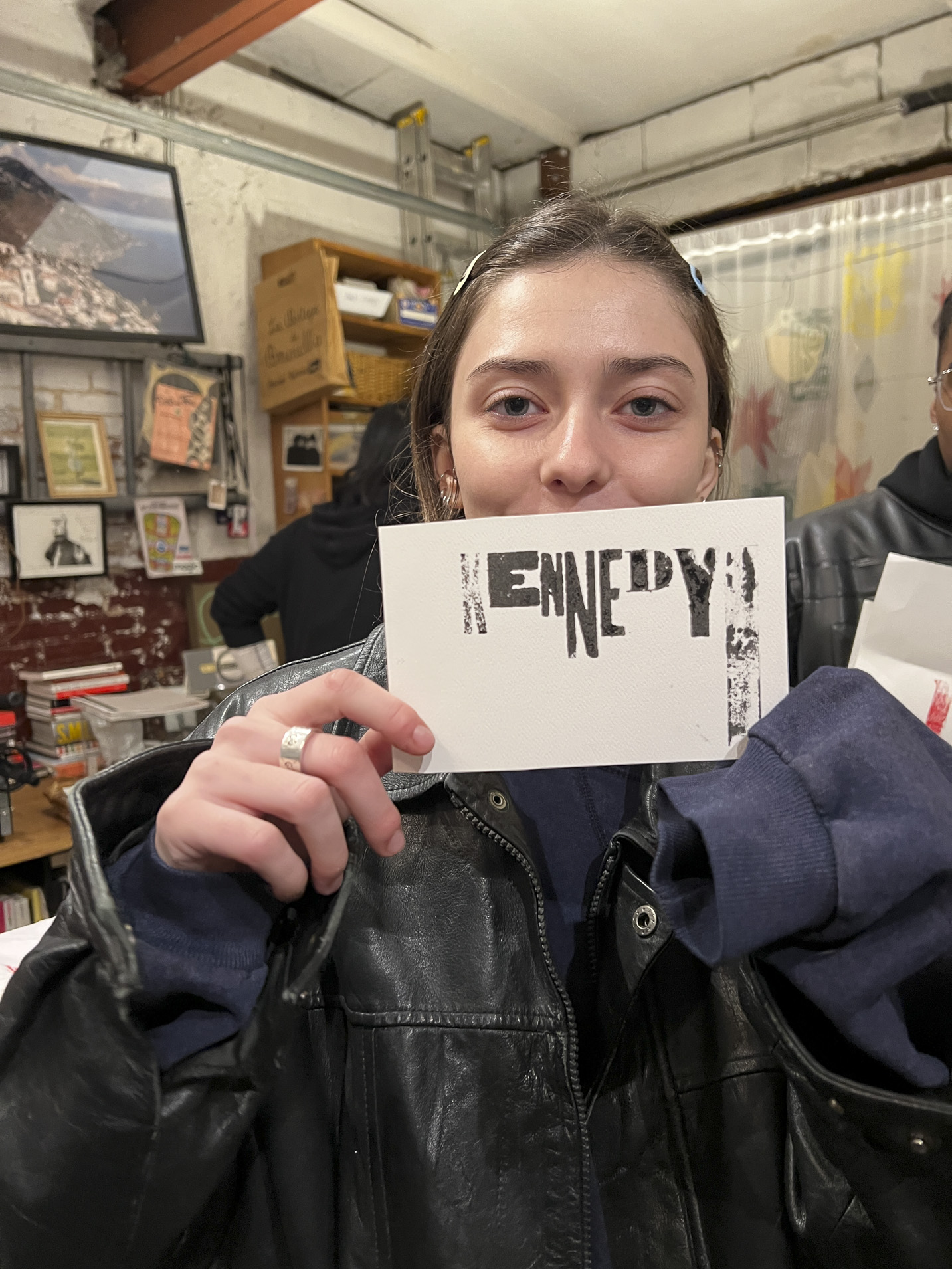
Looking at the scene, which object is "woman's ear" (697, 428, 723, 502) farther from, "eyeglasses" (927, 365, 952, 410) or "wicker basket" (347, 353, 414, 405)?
"wicker basket" (347, 353, 414, 405)

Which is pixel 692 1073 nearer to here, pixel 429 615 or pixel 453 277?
pixel 429 615

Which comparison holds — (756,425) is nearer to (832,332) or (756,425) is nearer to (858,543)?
(832,332)

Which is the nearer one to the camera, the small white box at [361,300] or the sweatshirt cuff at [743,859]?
the sweatshirt cuff at [743,859]

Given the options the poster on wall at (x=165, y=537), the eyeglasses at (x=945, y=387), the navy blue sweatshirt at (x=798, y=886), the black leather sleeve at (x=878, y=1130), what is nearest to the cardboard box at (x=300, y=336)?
the poster on wall at (x=165, y=537)

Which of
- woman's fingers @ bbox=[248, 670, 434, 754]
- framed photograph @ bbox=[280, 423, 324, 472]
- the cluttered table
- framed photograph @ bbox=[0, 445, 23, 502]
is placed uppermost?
framed photograph @ bbox=[280, 423, 324, 472]

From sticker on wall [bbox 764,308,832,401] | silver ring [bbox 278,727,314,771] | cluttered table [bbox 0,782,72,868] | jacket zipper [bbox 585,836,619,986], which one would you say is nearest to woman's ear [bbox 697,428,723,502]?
jacket zipper [bbox 585,836,619,986]

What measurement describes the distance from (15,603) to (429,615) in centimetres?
252

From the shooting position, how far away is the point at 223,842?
53cm

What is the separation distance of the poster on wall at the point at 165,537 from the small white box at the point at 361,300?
101 centimetres

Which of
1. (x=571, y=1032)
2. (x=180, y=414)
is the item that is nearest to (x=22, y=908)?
(x=180, y=414)

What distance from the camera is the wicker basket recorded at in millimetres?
3420

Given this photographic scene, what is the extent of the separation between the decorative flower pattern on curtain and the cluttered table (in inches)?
97.6

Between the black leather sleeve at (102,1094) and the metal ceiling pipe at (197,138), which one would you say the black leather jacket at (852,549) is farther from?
the black leather sleeve at (102,1094)

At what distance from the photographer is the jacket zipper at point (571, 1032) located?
2.06 ft
